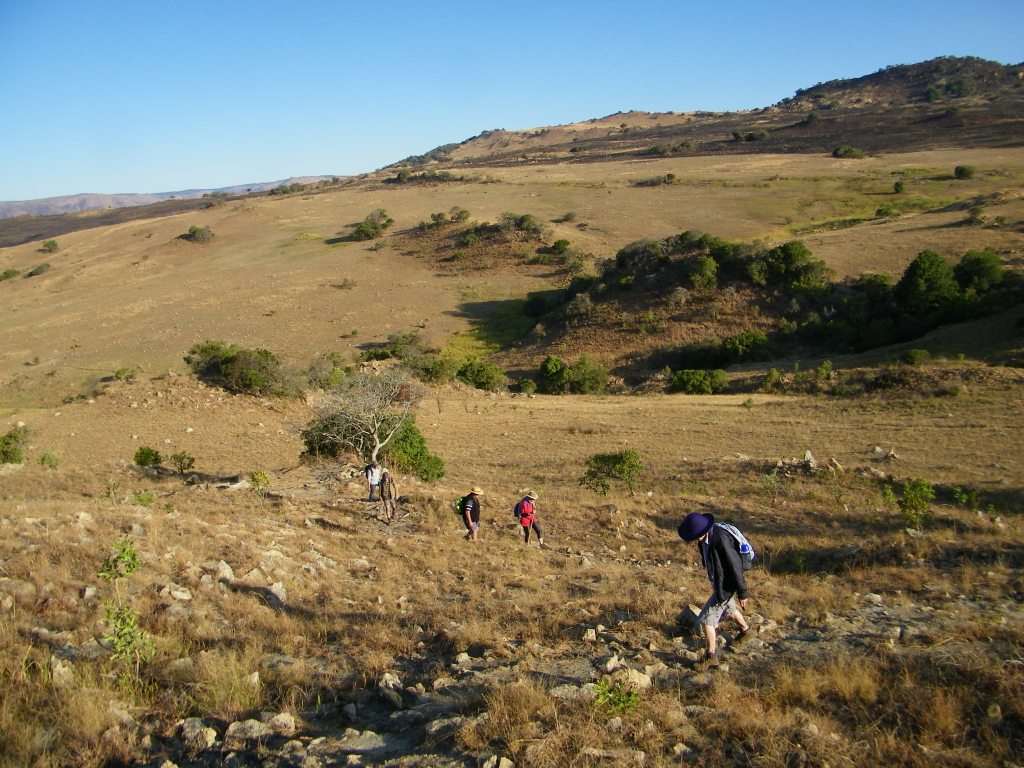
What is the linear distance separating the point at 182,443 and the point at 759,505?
1752 cm

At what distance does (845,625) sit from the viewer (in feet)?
→ 19.2

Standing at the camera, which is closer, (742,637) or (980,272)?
(742,637)

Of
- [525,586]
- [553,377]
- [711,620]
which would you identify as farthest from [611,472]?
[553,377]

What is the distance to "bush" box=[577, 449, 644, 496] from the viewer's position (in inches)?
574

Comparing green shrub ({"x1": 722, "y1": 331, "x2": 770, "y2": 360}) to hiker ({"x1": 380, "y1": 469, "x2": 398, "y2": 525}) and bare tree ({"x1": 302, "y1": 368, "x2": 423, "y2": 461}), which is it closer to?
bare tree ({"x1": 302, "y1": 368, "x2": 423, "y2": 461})

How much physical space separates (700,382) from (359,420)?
17.1 metres

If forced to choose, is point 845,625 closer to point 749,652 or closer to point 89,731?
point 749,652

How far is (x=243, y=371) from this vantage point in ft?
82.7

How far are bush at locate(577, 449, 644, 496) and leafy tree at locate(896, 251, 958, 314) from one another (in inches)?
866

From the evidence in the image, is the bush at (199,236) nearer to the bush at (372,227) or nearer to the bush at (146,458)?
the bush at (372,227)

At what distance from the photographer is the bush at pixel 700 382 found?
2745 centimetres

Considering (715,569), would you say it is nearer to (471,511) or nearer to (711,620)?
(711,620)

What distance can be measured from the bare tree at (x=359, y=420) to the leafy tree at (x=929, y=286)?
2538 centimetres

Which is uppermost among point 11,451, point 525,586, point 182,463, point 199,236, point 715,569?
point 199,236
